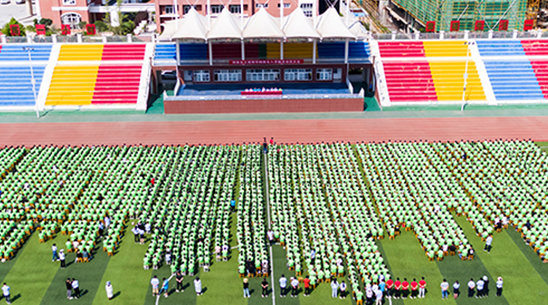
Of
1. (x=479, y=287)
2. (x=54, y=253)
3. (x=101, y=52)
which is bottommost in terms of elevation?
(x=54, y=253)

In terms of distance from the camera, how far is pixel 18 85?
66.2 meters

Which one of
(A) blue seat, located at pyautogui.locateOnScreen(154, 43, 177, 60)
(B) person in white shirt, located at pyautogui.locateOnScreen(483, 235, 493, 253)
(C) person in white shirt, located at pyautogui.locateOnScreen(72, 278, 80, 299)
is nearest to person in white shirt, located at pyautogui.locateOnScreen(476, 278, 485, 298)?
(B) person in white shirt, located at pyautogui.locateOnScreen(483, 235, 493, 253)

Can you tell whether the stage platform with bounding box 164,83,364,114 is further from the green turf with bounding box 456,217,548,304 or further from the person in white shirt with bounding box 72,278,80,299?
the person in white shirt with bounding box 72,278,80,299

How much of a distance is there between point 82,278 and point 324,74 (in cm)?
4462

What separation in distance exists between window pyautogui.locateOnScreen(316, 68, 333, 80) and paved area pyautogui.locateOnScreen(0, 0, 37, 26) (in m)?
69.3

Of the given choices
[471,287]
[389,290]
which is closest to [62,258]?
[389,290]

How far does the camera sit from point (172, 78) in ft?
242

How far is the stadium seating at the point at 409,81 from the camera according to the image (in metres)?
65.8

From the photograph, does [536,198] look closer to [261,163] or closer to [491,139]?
[491,139]

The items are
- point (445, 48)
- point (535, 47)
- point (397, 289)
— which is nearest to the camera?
point (397, 289)

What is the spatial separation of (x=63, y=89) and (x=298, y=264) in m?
45.2

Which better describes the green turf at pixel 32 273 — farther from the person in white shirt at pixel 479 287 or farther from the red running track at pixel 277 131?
the person in white shirt at pixel 479 287

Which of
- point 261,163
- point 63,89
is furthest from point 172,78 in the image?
point 261,163

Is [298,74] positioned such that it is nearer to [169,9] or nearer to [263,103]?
[263,103]
